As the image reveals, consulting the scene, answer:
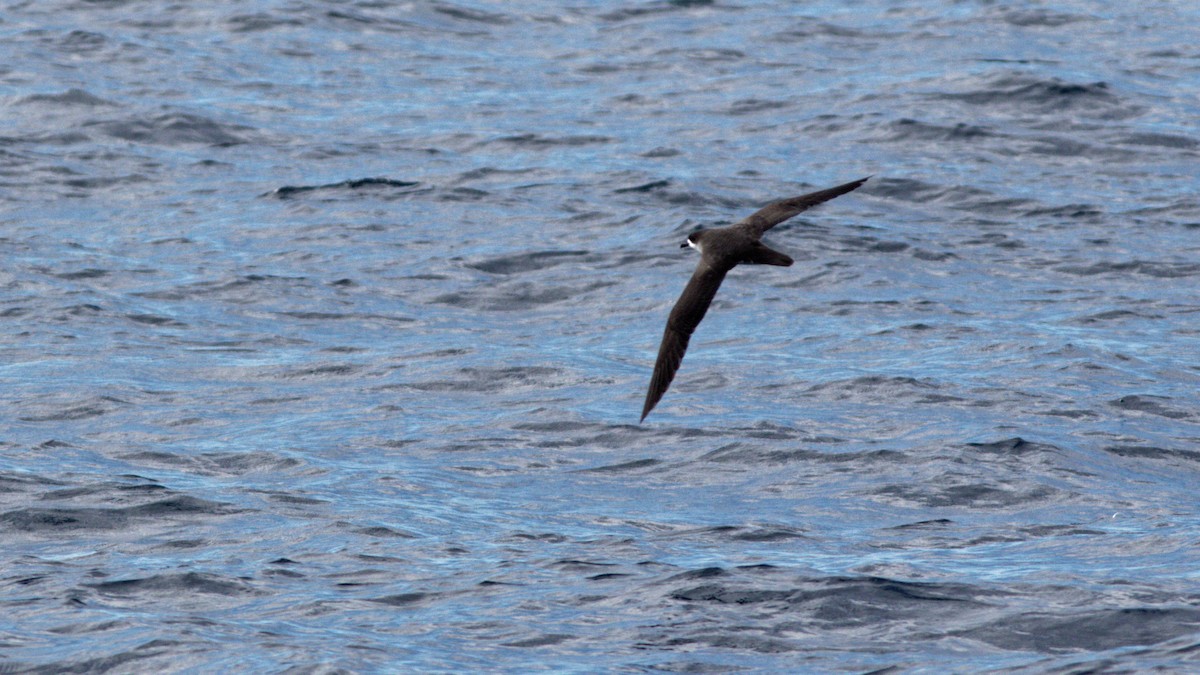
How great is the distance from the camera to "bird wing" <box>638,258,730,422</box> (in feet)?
32.3

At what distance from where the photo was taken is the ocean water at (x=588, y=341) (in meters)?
9.27

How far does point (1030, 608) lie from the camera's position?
920 cm

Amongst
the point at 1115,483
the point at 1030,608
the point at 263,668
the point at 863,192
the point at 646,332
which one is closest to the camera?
the point at 263,668

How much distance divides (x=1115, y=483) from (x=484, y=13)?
17.0m

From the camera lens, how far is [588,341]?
50.0ft

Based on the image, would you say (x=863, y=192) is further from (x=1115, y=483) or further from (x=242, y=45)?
(x=242, y=45)

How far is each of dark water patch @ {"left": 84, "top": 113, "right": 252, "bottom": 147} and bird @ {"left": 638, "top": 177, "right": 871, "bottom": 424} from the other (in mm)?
10980

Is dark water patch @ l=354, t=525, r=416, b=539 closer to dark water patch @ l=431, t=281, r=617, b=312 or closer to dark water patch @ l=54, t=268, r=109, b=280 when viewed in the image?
dark water patch @ l=431, t=281, r=617, b=312

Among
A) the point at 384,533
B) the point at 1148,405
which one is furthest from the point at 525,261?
the point at 384,533

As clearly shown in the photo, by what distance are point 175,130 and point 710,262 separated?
1217 centimetres

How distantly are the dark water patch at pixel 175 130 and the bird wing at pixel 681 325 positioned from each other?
1170cm

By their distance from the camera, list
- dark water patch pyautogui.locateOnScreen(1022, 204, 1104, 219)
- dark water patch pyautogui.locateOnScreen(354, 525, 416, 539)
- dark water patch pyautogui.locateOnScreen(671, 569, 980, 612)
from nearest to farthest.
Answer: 1. dark water patch pyautogui.locateOnScreen(671, 569, 980, 612)
2. dark water patch pyautogui.locateOnScreen(354, 525, 416, 539)
3. dark water patch pyautogui.locateOnScreen(1022, 204, 1104, 219)

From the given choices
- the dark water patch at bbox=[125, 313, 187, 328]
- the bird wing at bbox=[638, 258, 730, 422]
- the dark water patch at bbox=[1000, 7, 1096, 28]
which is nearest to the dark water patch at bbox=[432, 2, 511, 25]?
the dark water patch at bbox=[1000, 7, 1096, 28]

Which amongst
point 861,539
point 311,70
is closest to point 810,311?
point 861,539
